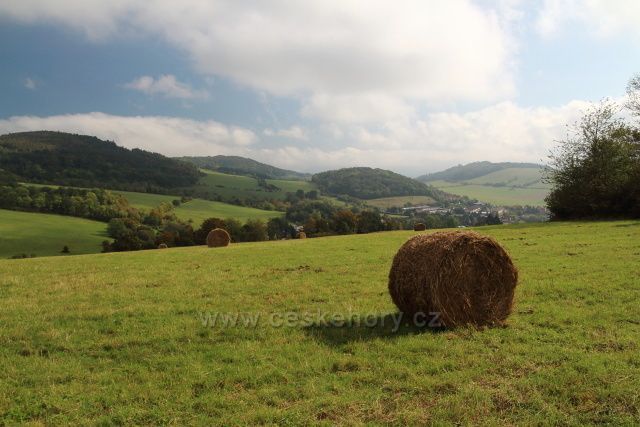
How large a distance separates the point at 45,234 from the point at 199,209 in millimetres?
53178

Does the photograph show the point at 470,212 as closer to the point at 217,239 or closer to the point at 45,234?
the point at 45,234

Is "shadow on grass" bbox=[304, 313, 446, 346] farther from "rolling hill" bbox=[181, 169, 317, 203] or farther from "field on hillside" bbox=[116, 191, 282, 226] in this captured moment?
"rolling hill" bbox=[181, 169, 317, 203]

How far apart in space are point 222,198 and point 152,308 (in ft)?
500

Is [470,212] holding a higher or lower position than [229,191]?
lower

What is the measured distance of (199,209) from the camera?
130750mm

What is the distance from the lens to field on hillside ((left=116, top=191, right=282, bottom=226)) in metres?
120

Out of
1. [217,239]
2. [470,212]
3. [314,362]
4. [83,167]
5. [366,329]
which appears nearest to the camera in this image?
[314,362]

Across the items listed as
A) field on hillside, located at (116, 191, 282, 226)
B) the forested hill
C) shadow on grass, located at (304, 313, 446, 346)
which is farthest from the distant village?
shadow on grass, located at (304, 313, 446, 346)

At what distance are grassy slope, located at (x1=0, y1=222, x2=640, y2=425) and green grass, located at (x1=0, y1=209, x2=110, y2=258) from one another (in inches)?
2664

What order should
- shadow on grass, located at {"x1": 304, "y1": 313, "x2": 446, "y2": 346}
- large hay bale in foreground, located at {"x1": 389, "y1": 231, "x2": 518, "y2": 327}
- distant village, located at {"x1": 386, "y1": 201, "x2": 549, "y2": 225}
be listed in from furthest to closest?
1. distant village, located at {"x1": 386, "y1": 201, "x2": 549, "y2": 225}
2. large hay bale in foreground, located at {"x1": 389, "y1": 231, "x2": 518, "y2": 327}
3. shadow on grass, located at {"x1": 304, "y1": 313, "x2": 446, "y2": 346}

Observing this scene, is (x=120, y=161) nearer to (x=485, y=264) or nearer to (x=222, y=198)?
(x=222, y=198)

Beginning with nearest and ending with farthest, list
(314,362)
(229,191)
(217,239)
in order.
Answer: (314,362), (217,239), (229,191)

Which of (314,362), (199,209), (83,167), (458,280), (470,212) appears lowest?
(314,362)

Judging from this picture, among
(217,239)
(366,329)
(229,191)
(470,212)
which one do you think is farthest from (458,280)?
(229,191)
